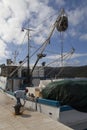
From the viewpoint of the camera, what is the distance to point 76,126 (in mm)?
9828

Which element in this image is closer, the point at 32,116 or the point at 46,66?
the point at 32,116

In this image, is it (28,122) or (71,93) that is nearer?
(28,122)

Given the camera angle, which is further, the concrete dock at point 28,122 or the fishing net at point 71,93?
the fishing net at point 71,93

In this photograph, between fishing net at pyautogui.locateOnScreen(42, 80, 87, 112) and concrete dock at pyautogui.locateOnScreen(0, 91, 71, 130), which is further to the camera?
fishing net at pyautogui.locateOnScreen(42, 80, 87, 112)

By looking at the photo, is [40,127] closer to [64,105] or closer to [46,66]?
[64,105]

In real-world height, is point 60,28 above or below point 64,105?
above

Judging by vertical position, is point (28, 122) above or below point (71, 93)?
below

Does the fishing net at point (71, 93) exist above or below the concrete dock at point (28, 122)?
above

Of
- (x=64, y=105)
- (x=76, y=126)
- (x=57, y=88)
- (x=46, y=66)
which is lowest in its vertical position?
(x=76, y=126)

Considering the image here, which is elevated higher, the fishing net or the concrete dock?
the fishing net

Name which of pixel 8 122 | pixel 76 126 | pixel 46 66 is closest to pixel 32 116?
pixel 8 122

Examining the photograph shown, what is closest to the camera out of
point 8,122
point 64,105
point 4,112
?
point 8,122

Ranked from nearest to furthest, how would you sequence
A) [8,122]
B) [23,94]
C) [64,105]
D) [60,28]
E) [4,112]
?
1. [8,122]
2. [64,105]
3. [4,112]
4. [23,94]
5. [60,28]

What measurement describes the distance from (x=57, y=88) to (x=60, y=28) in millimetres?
8652
